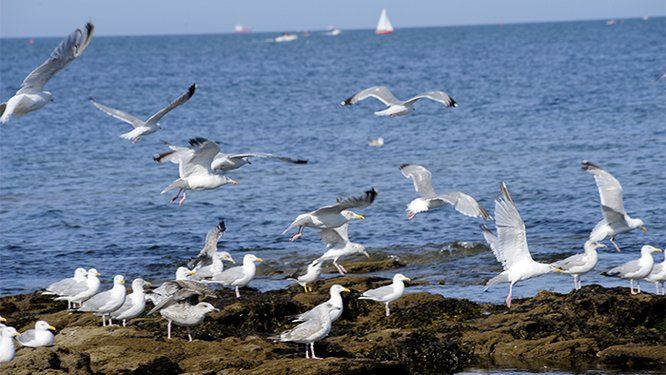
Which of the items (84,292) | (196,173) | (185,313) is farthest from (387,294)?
(196,173)

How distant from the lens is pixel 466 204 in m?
15.9

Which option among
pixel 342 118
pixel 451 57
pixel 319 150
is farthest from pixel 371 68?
pixel 319 150

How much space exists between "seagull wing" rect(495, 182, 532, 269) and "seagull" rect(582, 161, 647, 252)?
2774 millimetres

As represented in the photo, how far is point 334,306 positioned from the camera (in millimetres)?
11477

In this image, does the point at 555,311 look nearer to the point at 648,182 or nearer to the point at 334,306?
the point at 334,306

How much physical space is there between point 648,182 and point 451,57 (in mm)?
65501

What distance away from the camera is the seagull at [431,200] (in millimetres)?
15722

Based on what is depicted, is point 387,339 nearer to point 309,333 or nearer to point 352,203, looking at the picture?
point 309,333

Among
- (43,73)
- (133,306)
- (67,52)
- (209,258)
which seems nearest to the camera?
(133,306)

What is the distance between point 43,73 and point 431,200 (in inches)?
225

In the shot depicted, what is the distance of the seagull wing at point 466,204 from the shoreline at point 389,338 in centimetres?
234

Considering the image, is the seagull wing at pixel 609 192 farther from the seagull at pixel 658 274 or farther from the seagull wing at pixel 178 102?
the seagull wing at pixel 178 102

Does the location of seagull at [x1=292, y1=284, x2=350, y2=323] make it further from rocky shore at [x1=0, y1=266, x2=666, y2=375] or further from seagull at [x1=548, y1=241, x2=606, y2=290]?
seagull at [x1=548, y1=241, x2=606, y2=290]

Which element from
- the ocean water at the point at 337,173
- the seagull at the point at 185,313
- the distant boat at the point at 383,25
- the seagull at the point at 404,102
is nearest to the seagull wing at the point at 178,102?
the ocean water at the point at 337,173
